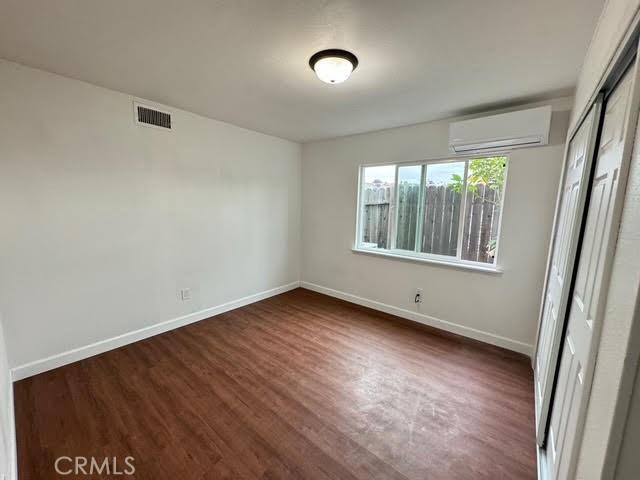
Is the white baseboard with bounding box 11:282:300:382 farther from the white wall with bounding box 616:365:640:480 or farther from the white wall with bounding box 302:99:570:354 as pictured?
the white wall with bounding box 616:365:640:480

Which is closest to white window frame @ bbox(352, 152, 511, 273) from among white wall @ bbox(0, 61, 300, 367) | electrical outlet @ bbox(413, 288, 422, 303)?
electrical outlet @ bbox(413, 288, 422, 303)

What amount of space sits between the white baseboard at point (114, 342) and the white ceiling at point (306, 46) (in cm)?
233

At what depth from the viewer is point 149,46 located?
5.50 ft

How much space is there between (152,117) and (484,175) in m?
3.50

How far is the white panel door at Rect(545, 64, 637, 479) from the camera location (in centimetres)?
82

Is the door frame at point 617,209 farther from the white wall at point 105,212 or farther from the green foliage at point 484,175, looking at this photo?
the white wall at point 105,212

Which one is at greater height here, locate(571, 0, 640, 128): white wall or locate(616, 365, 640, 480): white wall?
locate(571, 0, 640, 128): white wall

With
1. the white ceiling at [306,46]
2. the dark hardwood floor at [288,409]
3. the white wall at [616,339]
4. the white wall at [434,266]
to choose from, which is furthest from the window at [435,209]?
the white wall at [616,339]

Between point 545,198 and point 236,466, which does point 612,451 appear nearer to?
point 236,466

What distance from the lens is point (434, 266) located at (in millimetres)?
3098

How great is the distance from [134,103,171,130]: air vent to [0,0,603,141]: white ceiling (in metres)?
0.15

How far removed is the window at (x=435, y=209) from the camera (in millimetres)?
2783

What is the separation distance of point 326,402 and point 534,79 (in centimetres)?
291

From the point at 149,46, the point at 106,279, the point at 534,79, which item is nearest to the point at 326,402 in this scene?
the point at 106,279
